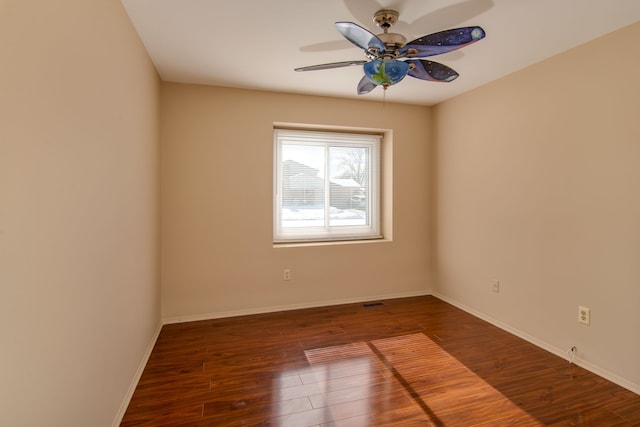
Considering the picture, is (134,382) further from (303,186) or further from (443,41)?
(443,41)

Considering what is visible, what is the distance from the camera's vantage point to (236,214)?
11.3 feet

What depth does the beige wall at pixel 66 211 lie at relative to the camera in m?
0.92

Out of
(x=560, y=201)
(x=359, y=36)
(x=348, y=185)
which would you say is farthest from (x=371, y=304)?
(x=359, y=36)

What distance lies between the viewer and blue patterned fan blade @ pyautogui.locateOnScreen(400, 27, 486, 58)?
1.64 m

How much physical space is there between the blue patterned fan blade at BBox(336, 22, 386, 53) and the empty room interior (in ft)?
0.95

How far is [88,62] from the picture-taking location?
1433 millimetres

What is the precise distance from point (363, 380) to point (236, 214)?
1.99 meters

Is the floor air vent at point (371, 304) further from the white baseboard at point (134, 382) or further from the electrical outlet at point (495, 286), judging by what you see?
the white baseboard at point (134, 382)

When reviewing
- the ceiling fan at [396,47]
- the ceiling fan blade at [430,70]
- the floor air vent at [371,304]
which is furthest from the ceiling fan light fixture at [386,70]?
the floor air vent at [371,304]

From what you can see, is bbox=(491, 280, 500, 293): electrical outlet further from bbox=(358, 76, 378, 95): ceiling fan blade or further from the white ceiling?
bbox=(358, 76, 378, 95): ceiling fan blade

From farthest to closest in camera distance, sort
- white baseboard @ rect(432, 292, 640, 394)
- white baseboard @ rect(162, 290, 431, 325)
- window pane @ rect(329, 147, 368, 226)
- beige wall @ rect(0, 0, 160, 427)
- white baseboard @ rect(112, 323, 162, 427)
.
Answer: window pane @ rect(329, 147, 368, 226) → white baseboard @ rect(162, 290, 431, 325) → white baseboard @ rect(432, 292, 640, 394) → white baseboard @ rect(112, 323, 162, 427) → beige wall @ rect(0, 0, 160, 427)

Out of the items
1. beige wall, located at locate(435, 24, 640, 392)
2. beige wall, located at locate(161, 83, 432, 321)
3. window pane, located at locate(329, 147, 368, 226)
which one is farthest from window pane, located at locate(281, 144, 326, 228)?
beige wall, located at locate(435, 24, 640, 392)

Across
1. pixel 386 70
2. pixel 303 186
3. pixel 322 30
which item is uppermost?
pixel 322 30

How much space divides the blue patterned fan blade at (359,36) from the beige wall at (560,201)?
166cm
